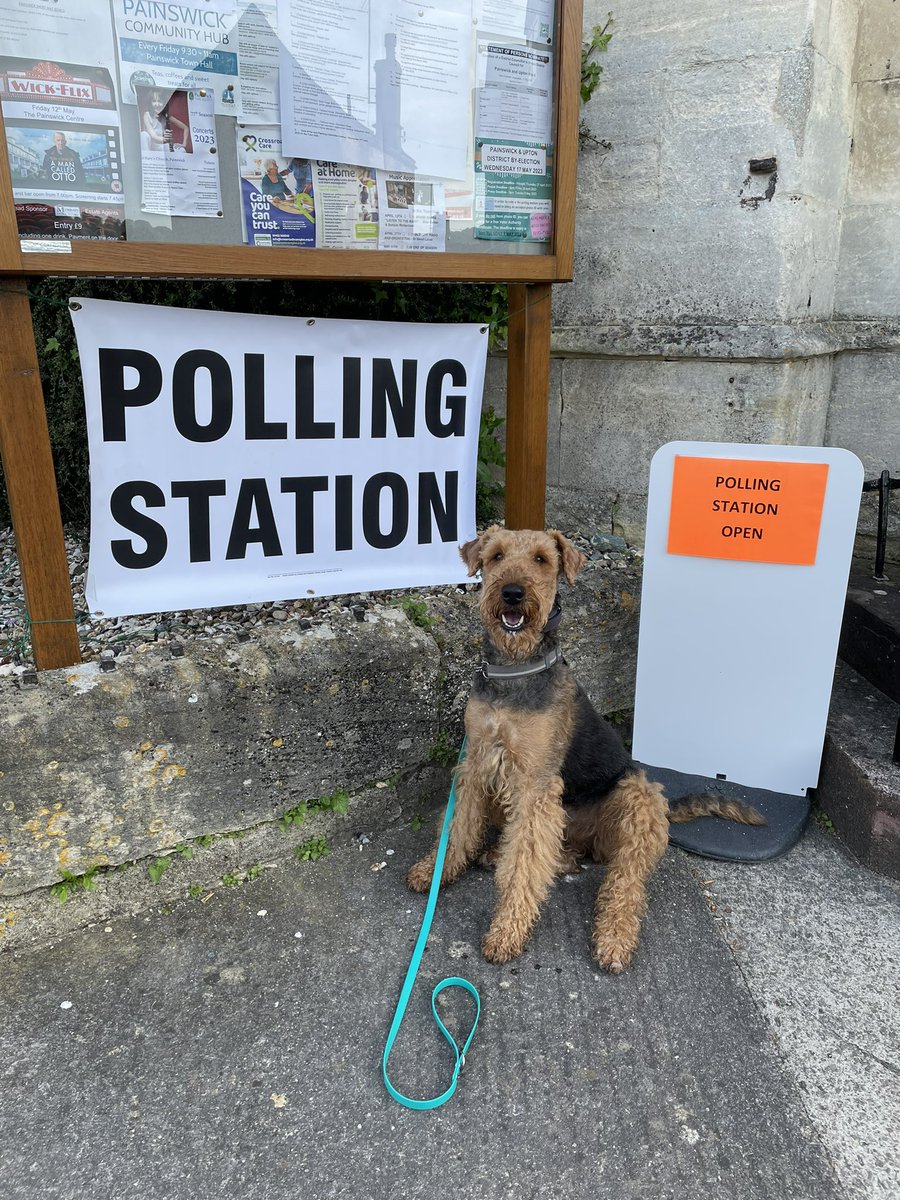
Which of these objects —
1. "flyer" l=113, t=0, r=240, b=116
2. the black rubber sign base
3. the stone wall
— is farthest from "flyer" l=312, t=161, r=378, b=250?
the black rubber sign base

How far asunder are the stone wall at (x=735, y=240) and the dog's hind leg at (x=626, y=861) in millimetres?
2055

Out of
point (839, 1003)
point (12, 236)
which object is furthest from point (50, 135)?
point (839, 1003)

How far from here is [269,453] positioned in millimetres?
3268

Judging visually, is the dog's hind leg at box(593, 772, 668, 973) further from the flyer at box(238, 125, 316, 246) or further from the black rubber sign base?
the flyer at box(238, 125, 316, 246)

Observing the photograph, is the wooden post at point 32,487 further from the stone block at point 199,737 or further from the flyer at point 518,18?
the flyer at point 518,18

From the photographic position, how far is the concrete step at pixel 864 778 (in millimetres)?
3100

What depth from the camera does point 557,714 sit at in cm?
286

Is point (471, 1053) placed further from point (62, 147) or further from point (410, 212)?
point (62, 147)

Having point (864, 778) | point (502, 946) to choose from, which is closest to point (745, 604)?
point (864, 778)

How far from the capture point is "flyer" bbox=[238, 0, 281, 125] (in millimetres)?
2688

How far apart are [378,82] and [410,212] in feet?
1.46

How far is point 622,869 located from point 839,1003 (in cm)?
78

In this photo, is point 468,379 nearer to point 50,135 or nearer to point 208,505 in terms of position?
point 208,505

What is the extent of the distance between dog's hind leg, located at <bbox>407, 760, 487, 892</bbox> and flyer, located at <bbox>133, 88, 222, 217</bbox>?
7.39ft
